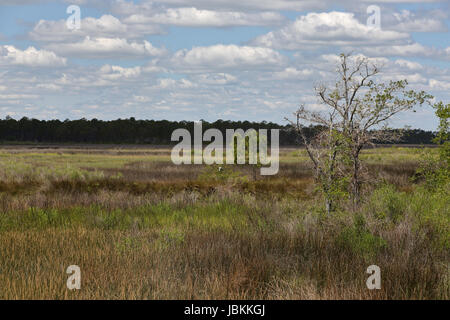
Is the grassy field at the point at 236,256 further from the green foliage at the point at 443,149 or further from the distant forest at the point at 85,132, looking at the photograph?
the distant forest at the point at 85,132

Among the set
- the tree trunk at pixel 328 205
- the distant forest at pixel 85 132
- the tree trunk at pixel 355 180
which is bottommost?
the tree trunk at pixel 328 205

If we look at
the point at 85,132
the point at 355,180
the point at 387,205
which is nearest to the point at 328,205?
the point at 355,180

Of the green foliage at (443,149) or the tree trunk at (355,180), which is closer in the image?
the green foliage at (443,149)

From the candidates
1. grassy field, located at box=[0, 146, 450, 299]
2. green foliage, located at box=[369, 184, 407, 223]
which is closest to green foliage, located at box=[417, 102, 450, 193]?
grassy field, located at box=[0, 146, 450, 299]

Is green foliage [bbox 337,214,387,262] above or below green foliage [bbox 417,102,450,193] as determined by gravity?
below

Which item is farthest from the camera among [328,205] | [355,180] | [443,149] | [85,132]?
[85,132]

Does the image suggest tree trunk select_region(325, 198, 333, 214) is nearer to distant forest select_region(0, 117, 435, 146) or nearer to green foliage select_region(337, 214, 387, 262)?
green foliage select_region(337, 214, 387, 262)

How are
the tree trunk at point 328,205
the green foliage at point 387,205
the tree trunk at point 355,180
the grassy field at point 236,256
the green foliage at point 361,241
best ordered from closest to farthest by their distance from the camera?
the grassy field at point 236,256
the green foliage at point 361,241
the tree trunk at point 328,205
the tree trunk at point 355,180
the green foliage at point 387,205

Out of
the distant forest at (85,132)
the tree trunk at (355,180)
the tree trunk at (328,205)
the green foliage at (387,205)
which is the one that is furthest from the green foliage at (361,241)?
the distant forest at (85,132)

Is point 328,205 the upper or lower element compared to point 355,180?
lower

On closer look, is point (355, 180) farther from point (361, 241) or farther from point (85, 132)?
point (85, 132)

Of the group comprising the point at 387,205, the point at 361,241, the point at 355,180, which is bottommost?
the point at 361,241

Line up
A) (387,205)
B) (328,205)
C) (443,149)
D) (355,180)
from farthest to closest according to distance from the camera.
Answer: (387,205) → (355,180) → (328,205) → (443,149)

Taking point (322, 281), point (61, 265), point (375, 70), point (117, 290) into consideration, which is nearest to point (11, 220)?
point (61, 265)
